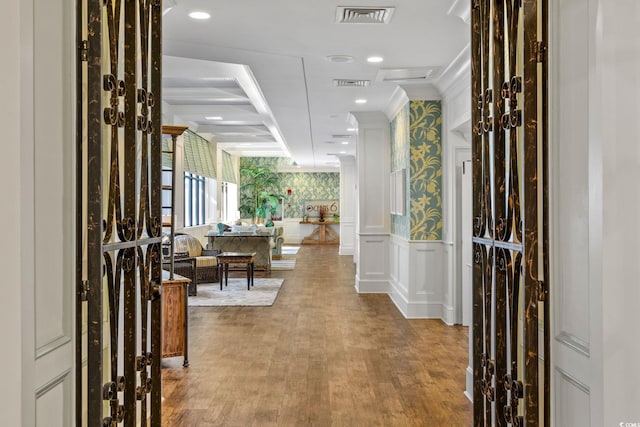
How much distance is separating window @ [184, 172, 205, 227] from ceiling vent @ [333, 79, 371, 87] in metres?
6.30

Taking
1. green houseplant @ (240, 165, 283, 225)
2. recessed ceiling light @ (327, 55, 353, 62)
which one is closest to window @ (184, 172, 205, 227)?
green houseplant @ (240, 165, 283, 225)

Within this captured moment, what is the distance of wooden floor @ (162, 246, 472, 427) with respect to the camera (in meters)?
3.58

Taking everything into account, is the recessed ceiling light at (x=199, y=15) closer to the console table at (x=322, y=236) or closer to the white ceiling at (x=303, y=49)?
the white ceiling at (x=303, y=49)

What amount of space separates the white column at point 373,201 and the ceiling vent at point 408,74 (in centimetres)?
231

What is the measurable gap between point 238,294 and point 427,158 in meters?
3.62

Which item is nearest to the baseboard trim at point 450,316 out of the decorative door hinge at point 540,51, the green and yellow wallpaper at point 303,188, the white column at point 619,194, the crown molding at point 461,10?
the crown molding at point 461,10

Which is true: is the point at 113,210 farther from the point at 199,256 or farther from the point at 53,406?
the point at 199,256

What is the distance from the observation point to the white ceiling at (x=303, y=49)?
12.9ft

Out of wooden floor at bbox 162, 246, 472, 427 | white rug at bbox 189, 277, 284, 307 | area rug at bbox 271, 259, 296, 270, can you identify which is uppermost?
area rug at bbox 271, 259, 296, 270

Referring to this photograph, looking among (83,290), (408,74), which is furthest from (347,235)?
(83,290)

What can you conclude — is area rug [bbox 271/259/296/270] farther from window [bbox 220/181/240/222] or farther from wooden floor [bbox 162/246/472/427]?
wooden floor [bbox 162/246/472/427]

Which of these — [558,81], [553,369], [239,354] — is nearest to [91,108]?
[558,81]

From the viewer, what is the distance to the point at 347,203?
1592 cm
